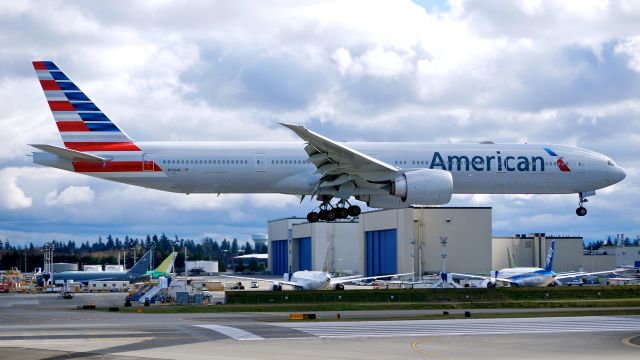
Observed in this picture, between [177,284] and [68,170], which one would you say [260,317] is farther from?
[177,284]

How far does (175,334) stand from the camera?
3741 centimetres

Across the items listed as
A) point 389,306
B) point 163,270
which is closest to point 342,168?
point 389,306

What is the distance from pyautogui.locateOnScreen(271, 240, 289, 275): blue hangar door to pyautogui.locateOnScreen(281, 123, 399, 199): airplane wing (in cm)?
9758

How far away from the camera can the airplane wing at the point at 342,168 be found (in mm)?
46906

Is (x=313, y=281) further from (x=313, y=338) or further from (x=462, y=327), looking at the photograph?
(x=313, y=338)

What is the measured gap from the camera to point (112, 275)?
113500 millimetres

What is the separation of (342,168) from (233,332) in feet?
45.1

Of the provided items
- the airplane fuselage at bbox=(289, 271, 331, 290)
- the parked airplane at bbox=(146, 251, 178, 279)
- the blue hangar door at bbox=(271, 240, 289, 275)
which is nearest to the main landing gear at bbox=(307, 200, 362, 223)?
the airplane fuselage at bbox=(289, 271, 331, 290)

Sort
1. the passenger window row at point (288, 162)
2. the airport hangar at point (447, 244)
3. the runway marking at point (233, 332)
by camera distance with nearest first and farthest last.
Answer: the runway marking at point (233, 332), the passenger window row at point (288, 162), the airport hangar at point (447, 244)

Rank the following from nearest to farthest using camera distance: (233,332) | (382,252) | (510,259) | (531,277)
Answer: (233,332) < (531,277) < (510,259) < (382,252)

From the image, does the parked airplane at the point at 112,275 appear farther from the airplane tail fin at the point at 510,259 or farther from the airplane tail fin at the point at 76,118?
the airplane tail fin at the point at 76,118

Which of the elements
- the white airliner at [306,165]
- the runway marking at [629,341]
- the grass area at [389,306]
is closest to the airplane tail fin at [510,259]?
the grass area at [389,306]

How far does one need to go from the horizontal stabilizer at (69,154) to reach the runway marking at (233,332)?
41.7 feet

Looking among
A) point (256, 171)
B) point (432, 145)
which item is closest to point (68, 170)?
point (256, 171)
